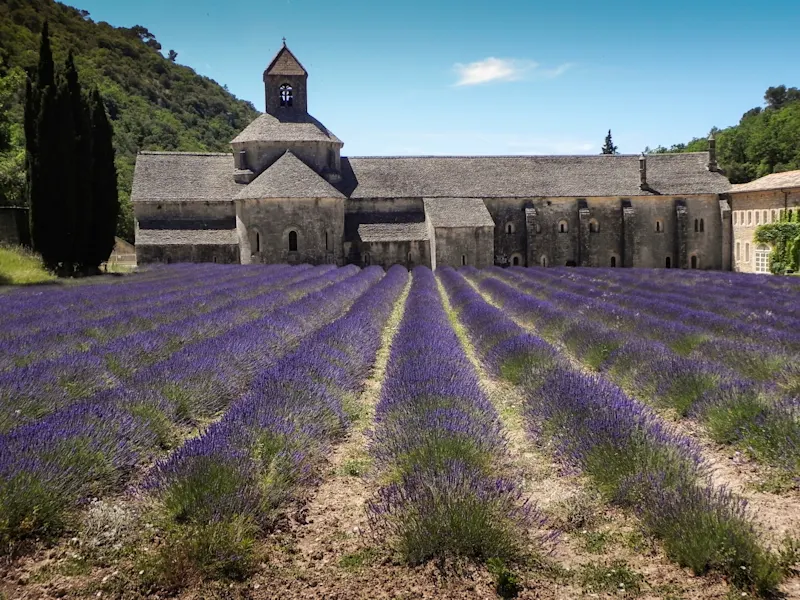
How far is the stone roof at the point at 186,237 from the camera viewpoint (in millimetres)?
32281

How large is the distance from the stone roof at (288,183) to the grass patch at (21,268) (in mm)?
10984

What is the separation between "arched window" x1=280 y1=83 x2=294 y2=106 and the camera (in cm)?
3641

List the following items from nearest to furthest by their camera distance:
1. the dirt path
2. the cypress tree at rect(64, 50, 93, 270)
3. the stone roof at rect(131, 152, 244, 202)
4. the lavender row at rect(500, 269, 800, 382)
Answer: the dirt path < the lavender row at rect(500, 269, 800, 382) < the cypress tree at rect(64, 50, 93, 270) < the stone roof at rect(131, 152, 244, 202)

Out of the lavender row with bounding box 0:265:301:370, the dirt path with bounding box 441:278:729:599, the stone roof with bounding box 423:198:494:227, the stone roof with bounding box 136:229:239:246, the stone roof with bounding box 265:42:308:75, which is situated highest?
the stone roof with bounding box 265:42:308:75

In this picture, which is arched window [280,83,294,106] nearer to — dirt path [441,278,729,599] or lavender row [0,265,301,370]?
lavender row [0,265,301,370]

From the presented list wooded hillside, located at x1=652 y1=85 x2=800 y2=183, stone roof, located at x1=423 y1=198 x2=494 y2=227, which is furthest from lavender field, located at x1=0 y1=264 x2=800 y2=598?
wooded hillside, located at x1=652 y1=85 x2=800 y2=183

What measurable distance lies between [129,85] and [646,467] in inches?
3631

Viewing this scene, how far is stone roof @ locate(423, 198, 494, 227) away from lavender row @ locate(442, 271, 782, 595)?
967 inches

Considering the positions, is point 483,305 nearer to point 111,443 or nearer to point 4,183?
point 111,443

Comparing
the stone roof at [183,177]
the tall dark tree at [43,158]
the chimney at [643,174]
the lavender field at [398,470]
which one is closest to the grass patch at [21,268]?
the tall dark tree at [43,158]

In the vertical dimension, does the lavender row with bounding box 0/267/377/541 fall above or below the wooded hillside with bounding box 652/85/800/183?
below

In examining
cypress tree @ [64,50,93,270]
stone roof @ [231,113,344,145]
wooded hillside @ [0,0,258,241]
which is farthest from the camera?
wooded hillside @ [0,0,258,241]

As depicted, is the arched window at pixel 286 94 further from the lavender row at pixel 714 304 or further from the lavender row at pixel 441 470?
the lavender row at pixel 441 470

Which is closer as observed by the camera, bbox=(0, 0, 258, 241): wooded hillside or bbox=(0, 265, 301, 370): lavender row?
bbox=(0, 265, 301, 370): lavender row
